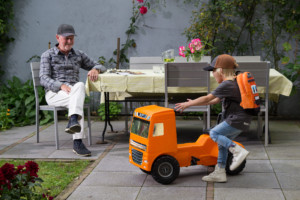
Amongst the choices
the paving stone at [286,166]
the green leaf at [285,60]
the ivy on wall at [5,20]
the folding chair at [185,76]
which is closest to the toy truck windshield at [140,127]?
the folding chair at [185,76]

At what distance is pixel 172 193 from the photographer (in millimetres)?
3793

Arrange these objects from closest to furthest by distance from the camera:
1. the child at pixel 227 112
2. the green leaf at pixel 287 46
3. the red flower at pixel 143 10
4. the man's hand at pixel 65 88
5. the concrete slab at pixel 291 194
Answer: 1. the concrete slab at pixel 291 194
2. the child at pixel 227 112
3. the man's hand at pixel 65 88
4. the green leaf at pixel 287 46
5. the red flower at pixel 143 10

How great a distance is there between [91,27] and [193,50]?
2.48 meters

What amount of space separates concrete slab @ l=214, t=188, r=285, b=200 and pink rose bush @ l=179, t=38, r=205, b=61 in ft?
7.15

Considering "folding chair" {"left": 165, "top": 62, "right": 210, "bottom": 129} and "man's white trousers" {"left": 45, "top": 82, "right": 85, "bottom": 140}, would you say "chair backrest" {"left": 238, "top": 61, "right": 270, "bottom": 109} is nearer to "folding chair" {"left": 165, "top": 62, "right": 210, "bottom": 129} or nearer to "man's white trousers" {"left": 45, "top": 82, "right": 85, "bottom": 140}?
"folding chair" {"left": 165, "top": 62, "right": 210, "bottom": 129}

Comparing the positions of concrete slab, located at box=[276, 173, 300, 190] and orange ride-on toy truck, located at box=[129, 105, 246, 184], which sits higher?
orange ride-on toy truck, located at box=[129, 105, 246, 184]

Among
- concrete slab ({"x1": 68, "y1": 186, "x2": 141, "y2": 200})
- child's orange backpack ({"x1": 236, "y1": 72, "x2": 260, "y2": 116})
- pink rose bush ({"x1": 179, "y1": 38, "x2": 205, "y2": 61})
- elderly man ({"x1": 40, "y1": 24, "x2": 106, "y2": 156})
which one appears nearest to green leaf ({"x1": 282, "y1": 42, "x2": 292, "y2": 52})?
pink rose bush ({"x1": 179, "y1": 38, "x2": 205, "y2": 61})

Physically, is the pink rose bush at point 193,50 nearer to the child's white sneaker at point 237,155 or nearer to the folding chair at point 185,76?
the folding chair at point 185,76

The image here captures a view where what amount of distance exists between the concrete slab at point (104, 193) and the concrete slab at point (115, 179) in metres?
0.11

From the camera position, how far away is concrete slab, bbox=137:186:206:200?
3698 millimetres

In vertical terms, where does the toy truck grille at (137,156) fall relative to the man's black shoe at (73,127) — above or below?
below

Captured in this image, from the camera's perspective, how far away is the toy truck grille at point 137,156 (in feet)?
13.3

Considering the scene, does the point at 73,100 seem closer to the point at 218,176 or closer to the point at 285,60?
the point at 218,176

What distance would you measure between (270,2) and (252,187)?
4036 millimetres
